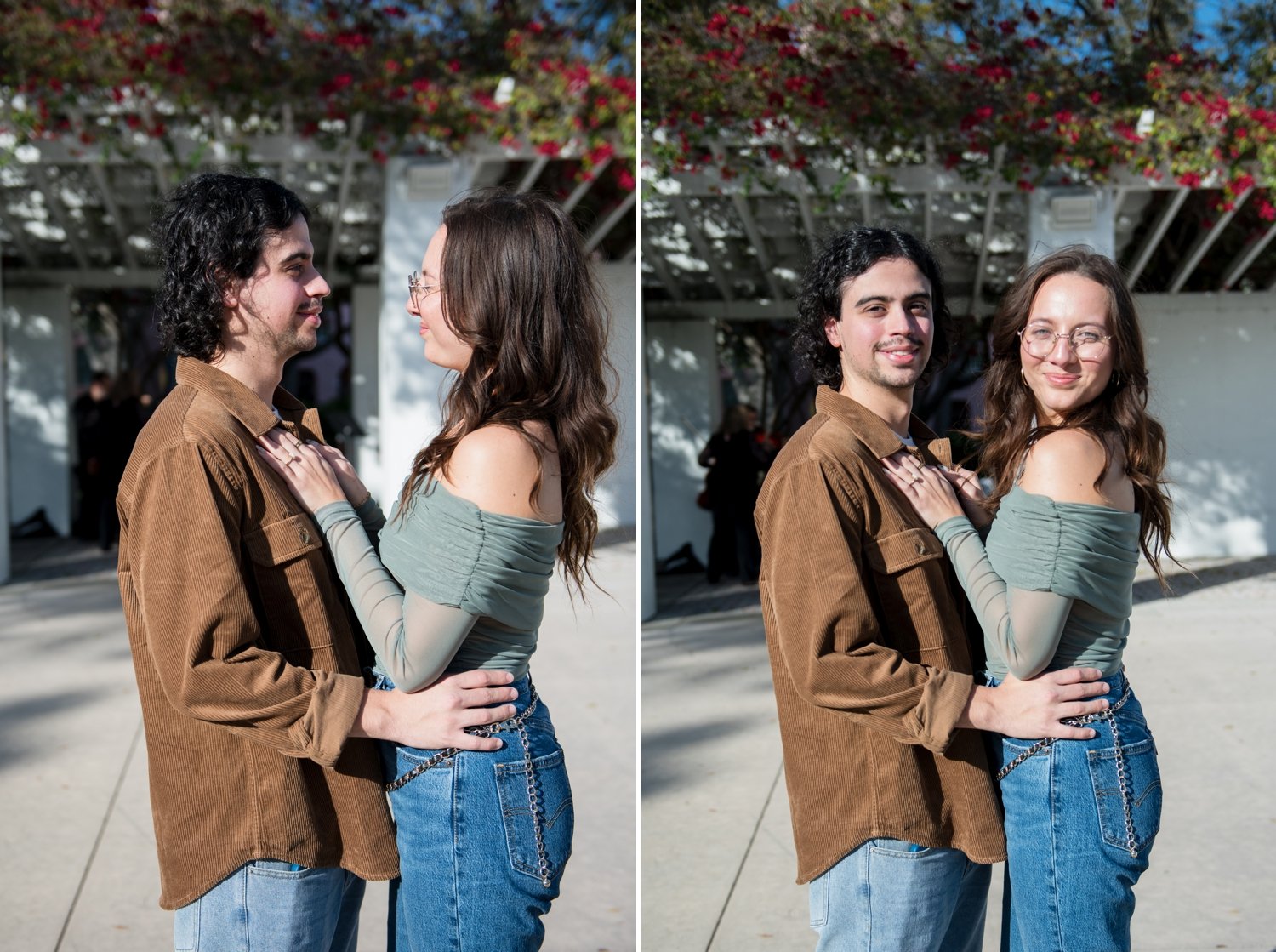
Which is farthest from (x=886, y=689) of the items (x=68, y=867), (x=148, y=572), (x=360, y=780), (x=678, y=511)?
(x=678, y=511)

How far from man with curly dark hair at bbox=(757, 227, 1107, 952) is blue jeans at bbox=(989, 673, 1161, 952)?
0.17 ft

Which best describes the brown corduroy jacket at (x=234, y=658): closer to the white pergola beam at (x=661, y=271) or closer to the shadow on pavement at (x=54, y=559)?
the shadow on pavement at (x=54, y=559)

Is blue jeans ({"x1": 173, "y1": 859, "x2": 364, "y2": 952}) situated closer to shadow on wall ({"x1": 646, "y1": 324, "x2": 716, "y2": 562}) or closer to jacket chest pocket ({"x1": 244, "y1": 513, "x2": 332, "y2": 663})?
jacket chest pocket ({"x1": 244, "y1": 513, "x2": 332, "y2": 663})

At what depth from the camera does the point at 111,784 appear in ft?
15.5

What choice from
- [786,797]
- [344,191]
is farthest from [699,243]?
[786,797]

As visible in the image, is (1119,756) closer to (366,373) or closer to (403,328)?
(403,328)

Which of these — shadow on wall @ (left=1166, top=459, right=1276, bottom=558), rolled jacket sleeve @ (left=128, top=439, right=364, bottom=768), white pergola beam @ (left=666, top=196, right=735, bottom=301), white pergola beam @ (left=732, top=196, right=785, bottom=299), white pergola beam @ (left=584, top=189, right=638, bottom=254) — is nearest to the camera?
rolled jacket sleeve @ (left=128, top=439, right=364, bottom=768)

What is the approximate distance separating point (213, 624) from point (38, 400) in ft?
36.8

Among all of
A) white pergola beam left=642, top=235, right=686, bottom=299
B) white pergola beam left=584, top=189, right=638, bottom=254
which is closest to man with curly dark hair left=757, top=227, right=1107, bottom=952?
white pergola beam left=584, top=189, right=638, bottom=254

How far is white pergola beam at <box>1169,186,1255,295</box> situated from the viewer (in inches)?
332

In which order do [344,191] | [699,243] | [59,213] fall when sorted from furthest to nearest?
[59,213]
[699,243]
[344,191]

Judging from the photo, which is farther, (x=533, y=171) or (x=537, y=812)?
Answer: (x=533, y=171)

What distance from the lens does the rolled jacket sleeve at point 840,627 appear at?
1727 millimetres

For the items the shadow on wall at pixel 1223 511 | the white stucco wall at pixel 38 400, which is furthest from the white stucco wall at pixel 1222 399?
the white stucco wall at pixel 38 400
